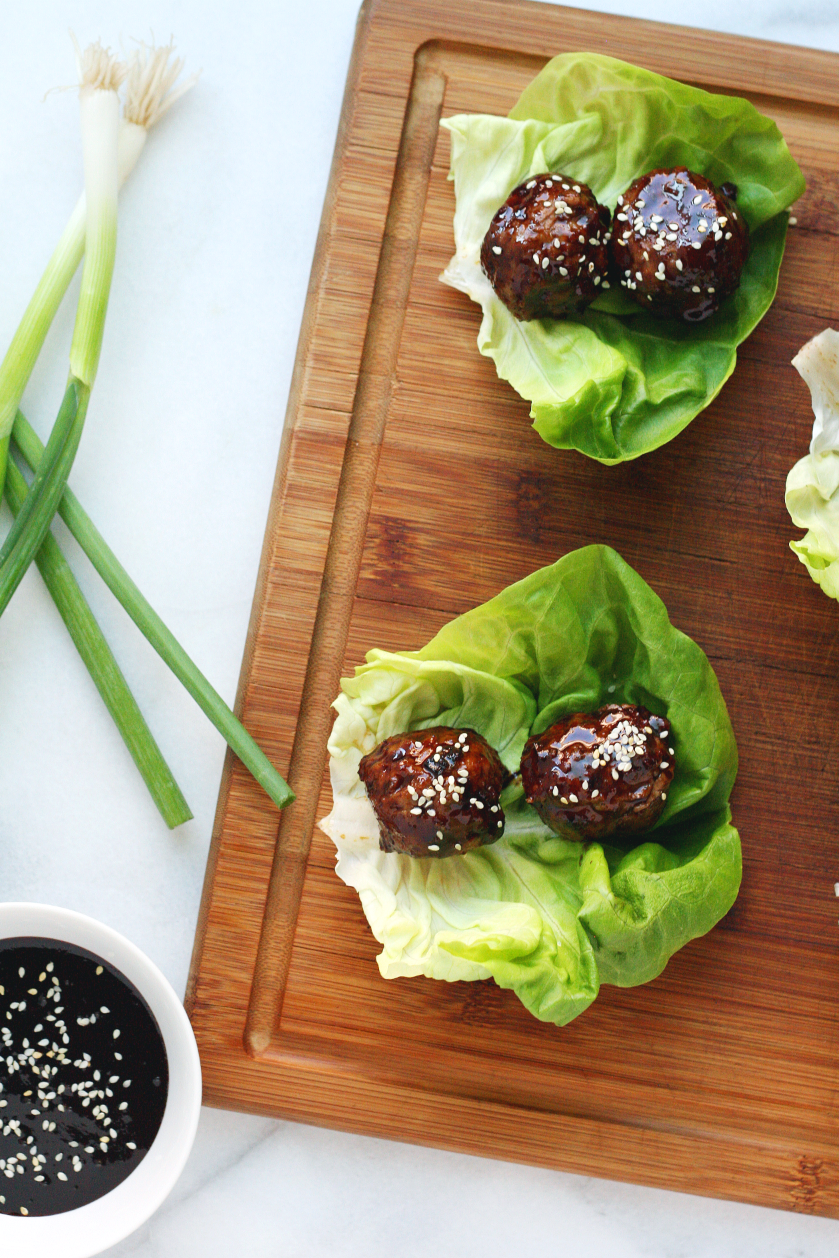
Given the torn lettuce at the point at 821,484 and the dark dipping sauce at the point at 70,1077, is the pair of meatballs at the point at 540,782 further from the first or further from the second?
the dark dipping sauce at the point at 70,1077

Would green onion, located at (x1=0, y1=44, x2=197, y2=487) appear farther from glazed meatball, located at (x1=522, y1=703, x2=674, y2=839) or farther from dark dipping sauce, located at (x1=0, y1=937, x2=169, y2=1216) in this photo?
glazed meatball, located at (x1=522, y1=703, x2=674, y2=839)

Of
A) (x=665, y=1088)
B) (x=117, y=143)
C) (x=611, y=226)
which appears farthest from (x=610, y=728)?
(x=117, y=143)

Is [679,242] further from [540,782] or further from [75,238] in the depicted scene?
[75,238]

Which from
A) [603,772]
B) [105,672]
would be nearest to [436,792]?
[603,772]

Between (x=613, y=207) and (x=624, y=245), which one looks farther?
(x=613, y=207)

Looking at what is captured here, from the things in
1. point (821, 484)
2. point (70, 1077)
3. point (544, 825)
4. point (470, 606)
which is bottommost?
point (70, 1077)

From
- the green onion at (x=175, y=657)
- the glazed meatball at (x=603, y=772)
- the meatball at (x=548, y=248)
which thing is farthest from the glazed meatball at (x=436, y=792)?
the meatball at (x=548, y=248)

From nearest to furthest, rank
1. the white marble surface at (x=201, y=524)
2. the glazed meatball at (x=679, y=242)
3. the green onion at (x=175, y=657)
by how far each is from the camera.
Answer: the glazed meatball at (x=679, y=242) → the green onion at (x=175, y=657) → the white marble surface at (x=201, y=524)

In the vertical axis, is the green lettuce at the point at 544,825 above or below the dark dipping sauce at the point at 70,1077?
above
